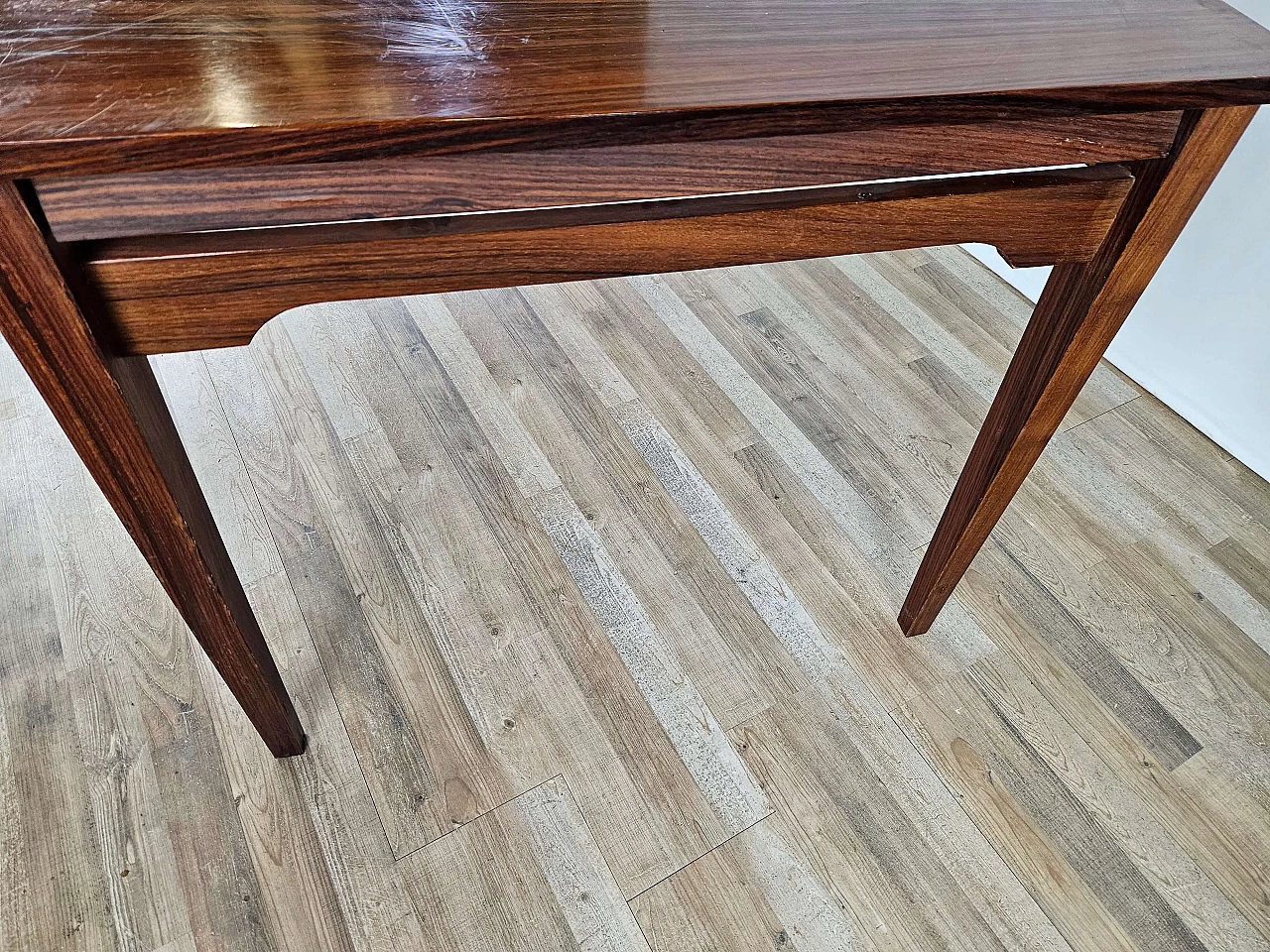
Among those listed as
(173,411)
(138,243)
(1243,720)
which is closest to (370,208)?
(138,243)

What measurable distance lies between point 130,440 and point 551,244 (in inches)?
12.8

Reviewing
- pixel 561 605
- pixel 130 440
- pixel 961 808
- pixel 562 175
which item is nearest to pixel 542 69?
pixel 562 175

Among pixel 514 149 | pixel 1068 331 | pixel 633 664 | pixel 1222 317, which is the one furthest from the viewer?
pixel 1222 317

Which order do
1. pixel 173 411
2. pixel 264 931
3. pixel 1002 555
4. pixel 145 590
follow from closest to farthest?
pixel 264 931 < pixel 145 590 < pixel 1002 555 < pixel 173 411

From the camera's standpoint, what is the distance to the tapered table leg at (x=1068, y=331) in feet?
2.06

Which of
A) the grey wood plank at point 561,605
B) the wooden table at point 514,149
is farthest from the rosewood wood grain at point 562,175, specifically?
the grey wood plank at point 561,605

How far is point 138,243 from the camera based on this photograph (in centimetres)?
50

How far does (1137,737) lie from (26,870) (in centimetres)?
128

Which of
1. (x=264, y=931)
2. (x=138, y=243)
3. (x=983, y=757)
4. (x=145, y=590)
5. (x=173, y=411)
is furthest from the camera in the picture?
(x=173, y=411)

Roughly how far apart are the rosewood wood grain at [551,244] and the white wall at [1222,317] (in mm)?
715

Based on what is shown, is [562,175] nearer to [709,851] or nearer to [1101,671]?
[709,851]

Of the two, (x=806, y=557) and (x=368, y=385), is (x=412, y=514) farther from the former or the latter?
(x=806, y=557)

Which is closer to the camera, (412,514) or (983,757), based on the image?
(983,757)

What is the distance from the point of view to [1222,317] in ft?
4.36
